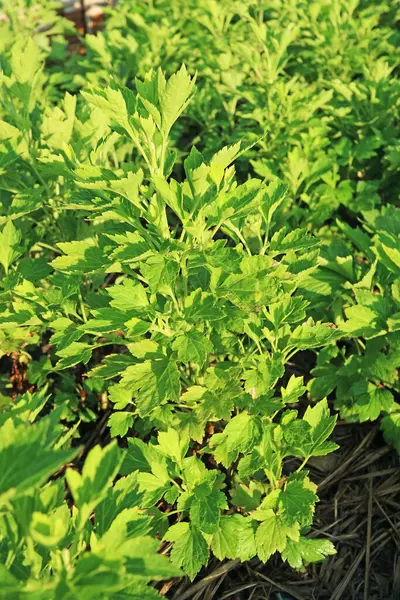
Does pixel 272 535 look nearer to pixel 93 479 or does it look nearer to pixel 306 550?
pixel 306 550

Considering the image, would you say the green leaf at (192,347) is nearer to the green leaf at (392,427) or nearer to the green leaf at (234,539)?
the green leaf at (234,539)

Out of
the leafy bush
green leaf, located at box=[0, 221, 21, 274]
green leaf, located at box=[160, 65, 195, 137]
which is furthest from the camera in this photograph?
green leaf, located at box=[0, 221, 21, 274]

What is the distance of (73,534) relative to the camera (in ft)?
3.67

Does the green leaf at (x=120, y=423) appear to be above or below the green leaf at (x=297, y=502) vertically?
above

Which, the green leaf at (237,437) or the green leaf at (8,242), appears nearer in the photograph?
the green leaf at (237,437)

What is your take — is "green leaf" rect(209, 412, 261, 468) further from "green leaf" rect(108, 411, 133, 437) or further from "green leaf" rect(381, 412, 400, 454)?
"green leaf" rect(381, 412, 400, 454)

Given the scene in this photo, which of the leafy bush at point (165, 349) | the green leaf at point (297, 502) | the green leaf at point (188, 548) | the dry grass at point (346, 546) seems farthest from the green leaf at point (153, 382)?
the dry grass at point (346, 546)

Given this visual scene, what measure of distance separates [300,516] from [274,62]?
2.29m

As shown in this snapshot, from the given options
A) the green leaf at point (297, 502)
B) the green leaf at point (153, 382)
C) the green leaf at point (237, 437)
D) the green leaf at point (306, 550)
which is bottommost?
the green leaf at point (306, 550)

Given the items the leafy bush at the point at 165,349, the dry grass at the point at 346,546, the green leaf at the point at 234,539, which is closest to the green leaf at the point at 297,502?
the leafy bush at the point at 165,349

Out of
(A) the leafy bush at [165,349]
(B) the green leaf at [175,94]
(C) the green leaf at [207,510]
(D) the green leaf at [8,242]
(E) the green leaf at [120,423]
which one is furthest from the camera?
(D) the green leaf at [8,242]

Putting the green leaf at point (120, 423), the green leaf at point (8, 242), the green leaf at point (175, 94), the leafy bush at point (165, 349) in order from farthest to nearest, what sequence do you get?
1. the green leaf at point (8, 242)
2. the green leaf at point (120, 423)
3. the green leaf at point (175, 94)
4. the leafy bush at point (165, 349)

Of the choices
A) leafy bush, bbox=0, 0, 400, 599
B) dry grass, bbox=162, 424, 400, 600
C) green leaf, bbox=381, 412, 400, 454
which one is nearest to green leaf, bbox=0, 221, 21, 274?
leafy bush, bbox=0, 0, 400, 599

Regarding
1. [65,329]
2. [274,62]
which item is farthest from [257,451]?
[274,62]
